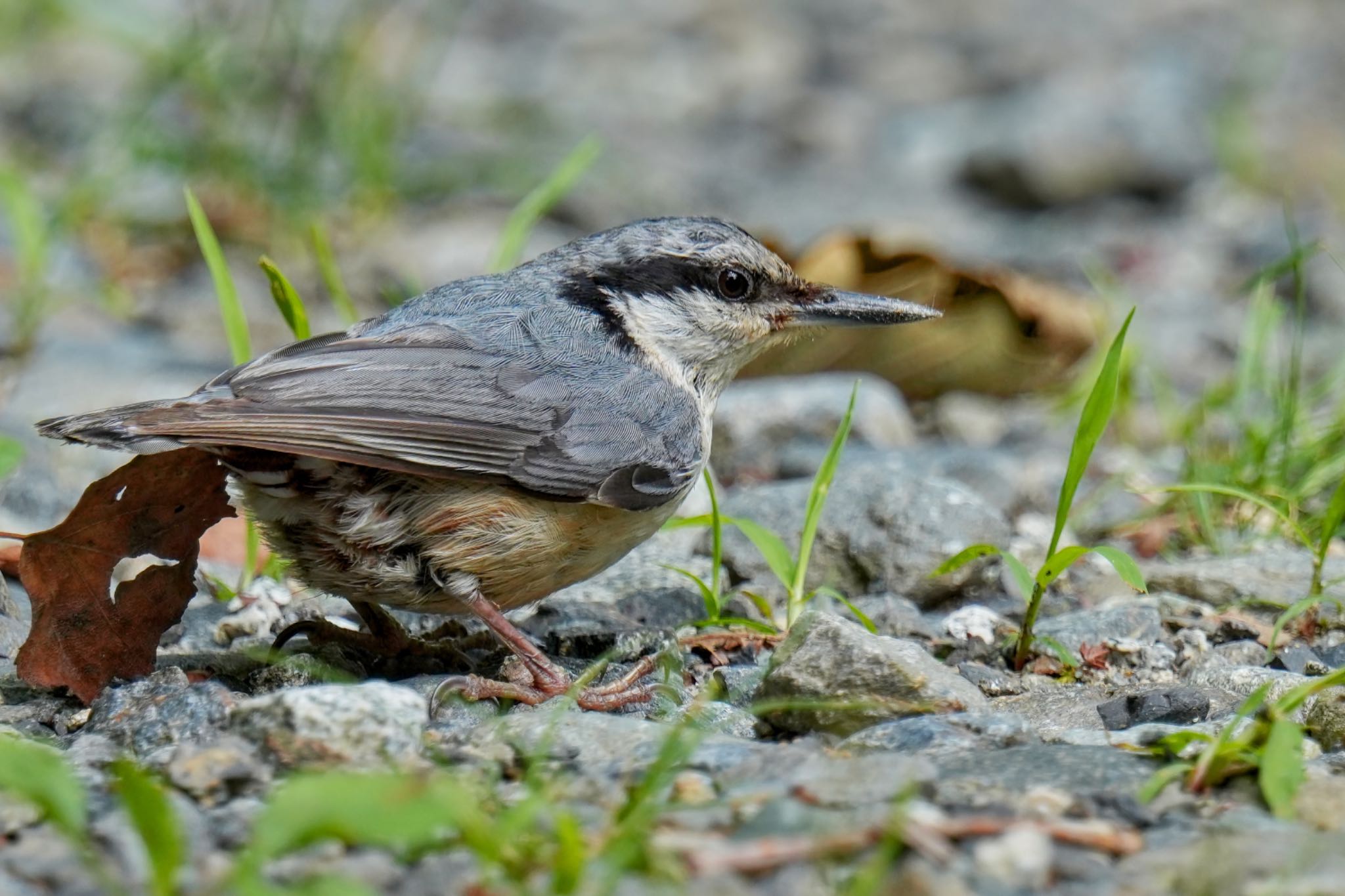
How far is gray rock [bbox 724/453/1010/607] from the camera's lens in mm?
4336

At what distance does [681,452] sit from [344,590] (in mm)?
872

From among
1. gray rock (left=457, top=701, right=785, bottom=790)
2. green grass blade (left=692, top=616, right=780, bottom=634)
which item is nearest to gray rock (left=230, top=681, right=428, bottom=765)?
gray rock (left=457, top=701, right=785, bottom=790)

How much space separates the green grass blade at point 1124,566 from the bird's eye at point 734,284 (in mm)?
1361

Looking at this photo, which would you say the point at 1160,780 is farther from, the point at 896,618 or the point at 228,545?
the point at 228,545

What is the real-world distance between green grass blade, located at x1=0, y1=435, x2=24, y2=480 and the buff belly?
51 centimetres

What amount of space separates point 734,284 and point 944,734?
70.3 inches

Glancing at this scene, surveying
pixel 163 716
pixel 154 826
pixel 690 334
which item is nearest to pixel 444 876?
pixel 154 826

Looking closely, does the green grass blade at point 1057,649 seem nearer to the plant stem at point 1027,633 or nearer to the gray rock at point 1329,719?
the plant stem at point 1027,633

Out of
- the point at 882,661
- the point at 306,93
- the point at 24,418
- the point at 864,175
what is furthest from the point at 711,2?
the point at 882,661

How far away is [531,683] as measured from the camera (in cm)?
369

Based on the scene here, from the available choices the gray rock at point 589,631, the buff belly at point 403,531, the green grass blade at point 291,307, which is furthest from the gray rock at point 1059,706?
the green grass blade at point 291,307

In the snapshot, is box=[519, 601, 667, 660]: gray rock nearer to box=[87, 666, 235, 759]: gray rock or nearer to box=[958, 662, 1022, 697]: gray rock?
box=[958, 662, 1022, 697]: gray rock

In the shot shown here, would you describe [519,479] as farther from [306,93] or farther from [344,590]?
[306,93]

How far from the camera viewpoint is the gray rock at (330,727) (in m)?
2.69
